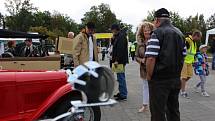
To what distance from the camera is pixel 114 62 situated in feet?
34.5

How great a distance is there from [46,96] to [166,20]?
82.9 inches

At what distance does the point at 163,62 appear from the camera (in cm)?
577

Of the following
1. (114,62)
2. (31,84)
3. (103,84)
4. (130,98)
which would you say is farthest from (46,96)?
(130,98)

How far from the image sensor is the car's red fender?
6316 mm

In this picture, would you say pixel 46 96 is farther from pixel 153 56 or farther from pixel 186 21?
pixel 186 21

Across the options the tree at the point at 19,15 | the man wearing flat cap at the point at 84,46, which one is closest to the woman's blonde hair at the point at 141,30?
Result: the man wearing flat cap at the point at 84,46

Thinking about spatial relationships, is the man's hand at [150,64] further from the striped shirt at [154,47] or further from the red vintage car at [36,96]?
the red vintage car at [36,96]

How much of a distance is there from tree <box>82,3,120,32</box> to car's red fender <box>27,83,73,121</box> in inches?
3221

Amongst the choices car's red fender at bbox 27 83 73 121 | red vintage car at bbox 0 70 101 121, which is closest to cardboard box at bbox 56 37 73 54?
red vintage car at bbox 0 70 101 121

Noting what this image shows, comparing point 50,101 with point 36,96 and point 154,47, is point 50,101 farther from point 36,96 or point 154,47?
point 154,47

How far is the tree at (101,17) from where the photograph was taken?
89125mm

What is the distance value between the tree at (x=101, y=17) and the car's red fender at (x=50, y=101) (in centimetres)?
8183

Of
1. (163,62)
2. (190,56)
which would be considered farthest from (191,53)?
(163,62)

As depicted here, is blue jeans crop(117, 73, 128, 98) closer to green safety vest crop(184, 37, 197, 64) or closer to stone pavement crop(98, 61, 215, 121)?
stone pavement crop(98, 61, 215, 121)
